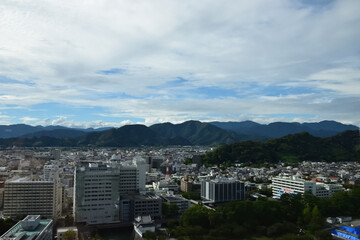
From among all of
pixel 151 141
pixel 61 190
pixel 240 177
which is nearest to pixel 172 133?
pixel 151 141

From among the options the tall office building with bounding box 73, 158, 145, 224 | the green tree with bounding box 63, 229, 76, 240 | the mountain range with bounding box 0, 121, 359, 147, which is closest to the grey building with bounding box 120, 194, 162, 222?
the tall office building with bounding box 73, 158, 145, 224

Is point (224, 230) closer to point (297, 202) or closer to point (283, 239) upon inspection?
point (283, 239)

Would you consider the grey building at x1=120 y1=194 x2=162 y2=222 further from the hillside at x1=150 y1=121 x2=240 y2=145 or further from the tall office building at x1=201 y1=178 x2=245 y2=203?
the hillside at x1=150 y1=121 x2=240 y2=145

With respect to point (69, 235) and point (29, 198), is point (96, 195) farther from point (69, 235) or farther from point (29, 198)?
point (69, 235)

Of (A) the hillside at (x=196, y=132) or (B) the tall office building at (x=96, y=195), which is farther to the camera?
(A) the hillside at (x=196, y=132)

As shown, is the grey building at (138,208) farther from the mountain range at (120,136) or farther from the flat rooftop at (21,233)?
the mountain range at (120,136)

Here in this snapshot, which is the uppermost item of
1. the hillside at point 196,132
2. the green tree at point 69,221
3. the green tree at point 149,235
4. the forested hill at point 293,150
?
the hillside at point 196,132

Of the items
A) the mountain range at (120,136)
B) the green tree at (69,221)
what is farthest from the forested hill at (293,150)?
the green tree at (69,221)
